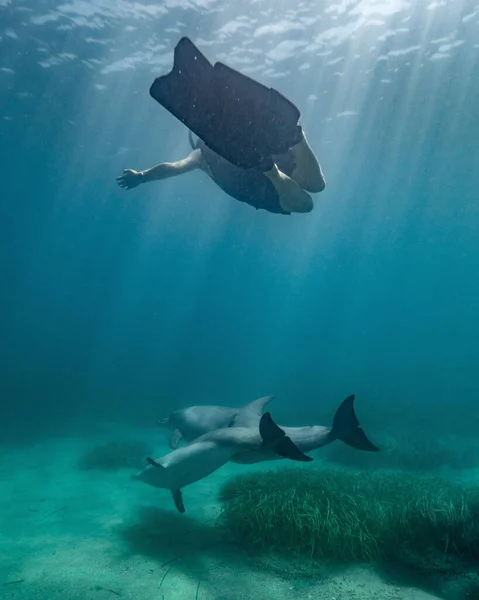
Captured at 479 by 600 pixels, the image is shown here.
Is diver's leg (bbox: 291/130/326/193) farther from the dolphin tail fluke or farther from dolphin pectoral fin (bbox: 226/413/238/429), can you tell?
dolphin pectoral fin (bbox: 226/413/238/429)

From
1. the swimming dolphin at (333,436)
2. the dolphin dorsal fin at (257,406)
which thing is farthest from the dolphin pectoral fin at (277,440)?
the dolphin dorsal fin at (257,406)

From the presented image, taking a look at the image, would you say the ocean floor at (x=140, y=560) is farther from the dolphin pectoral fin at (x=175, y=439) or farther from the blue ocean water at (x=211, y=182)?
the blue ocean water at (x=211, y=182)

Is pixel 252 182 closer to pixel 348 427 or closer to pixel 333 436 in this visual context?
pixel 348 427

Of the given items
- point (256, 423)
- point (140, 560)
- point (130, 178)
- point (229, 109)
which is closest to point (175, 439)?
point (256, 423)

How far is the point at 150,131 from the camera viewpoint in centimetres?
2650

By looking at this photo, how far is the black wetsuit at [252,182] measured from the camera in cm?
446

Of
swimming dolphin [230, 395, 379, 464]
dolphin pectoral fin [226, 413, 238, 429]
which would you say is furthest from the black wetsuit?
dolphin pectoral fin [226, 413, 238, 429]

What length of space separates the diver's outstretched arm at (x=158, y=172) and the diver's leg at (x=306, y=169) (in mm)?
2088

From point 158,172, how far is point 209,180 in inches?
1188

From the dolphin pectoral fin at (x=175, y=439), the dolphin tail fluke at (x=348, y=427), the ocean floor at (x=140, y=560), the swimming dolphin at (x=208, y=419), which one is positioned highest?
the dolphin tail fluke at (x=348, y=427)

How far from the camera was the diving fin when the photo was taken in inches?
121

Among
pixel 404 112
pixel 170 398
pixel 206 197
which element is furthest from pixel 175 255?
pixel 404 112

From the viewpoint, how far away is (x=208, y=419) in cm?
945

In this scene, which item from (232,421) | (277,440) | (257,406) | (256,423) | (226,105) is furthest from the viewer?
(257,406)
